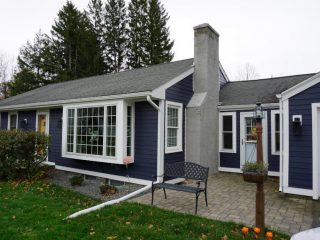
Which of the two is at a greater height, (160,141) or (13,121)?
(13,121)

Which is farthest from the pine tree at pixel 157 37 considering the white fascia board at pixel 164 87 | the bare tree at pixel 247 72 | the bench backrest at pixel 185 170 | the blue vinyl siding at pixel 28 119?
the bench backrest at pixel 185 170

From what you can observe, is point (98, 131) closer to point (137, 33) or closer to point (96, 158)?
point (96, 158)

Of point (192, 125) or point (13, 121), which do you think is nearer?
point (192, 125)

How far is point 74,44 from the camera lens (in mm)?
27953

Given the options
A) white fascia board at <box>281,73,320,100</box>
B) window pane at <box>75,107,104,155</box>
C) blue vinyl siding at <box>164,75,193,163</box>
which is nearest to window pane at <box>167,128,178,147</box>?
blue vinyl siding at <box>164,75,193,163</box>

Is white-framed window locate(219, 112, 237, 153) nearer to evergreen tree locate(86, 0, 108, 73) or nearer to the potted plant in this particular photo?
the potted plant

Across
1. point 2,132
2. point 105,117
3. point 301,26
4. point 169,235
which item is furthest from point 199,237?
point 301,26

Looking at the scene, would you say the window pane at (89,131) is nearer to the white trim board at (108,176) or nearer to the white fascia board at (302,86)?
the white trim board at (108,176)

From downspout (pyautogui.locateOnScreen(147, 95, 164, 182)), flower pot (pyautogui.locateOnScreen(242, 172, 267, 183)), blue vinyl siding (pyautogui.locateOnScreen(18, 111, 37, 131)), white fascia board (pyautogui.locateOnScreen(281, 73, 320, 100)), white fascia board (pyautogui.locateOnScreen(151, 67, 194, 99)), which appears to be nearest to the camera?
flower pot (pyautogui.locateOnScreen(242, 172, 267, 183))

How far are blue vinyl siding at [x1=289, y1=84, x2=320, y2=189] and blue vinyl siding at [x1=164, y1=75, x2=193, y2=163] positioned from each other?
138 inches

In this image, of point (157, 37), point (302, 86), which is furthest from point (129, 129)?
point (157, 37)

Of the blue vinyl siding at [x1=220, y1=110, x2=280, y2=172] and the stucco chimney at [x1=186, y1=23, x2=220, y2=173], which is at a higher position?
the stucco chimney at [x1=186, y1=23, x2=220, y2=173]

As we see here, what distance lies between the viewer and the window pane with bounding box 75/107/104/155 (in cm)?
838

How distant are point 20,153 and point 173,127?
549cm
